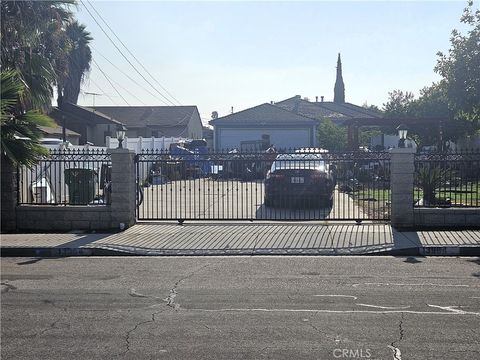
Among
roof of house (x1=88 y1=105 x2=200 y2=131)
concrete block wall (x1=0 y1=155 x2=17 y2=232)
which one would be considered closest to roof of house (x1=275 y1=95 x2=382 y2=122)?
roof of house (x1=88 y1=105 x2=200 y2=131)

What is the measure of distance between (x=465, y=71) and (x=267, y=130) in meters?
21.6

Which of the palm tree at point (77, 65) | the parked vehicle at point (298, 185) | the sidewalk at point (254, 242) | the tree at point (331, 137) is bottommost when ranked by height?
the sidewalk at point (254, 242)

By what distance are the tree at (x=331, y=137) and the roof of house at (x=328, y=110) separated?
8877 millimetres

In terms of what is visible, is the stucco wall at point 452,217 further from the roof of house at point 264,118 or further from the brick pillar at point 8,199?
the roof of house at point 264,118

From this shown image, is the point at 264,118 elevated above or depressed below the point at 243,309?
above

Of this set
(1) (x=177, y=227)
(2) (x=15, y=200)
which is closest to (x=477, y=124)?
(1) (x=177, y=227)

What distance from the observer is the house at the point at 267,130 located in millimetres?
44250

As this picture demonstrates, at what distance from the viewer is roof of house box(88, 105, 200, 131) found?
193 feet

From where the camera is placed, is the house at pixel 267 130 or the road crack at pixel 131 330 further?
the house at pixel 267 130

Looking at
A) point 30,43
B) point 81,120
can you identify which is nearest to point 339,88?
point 81,120

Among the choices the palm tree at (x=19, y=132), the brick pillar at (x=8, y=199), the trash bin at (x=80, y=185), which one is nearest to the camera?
the palm tree at (x=19, y=132)

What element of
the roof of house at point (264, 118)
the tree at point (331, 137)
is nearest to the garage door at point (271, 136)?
the roof of house at point (264, 118)

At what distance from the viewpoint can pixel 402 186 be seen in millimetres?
13438

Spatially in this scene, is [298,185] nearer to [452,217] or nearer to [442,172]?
[442,172]
